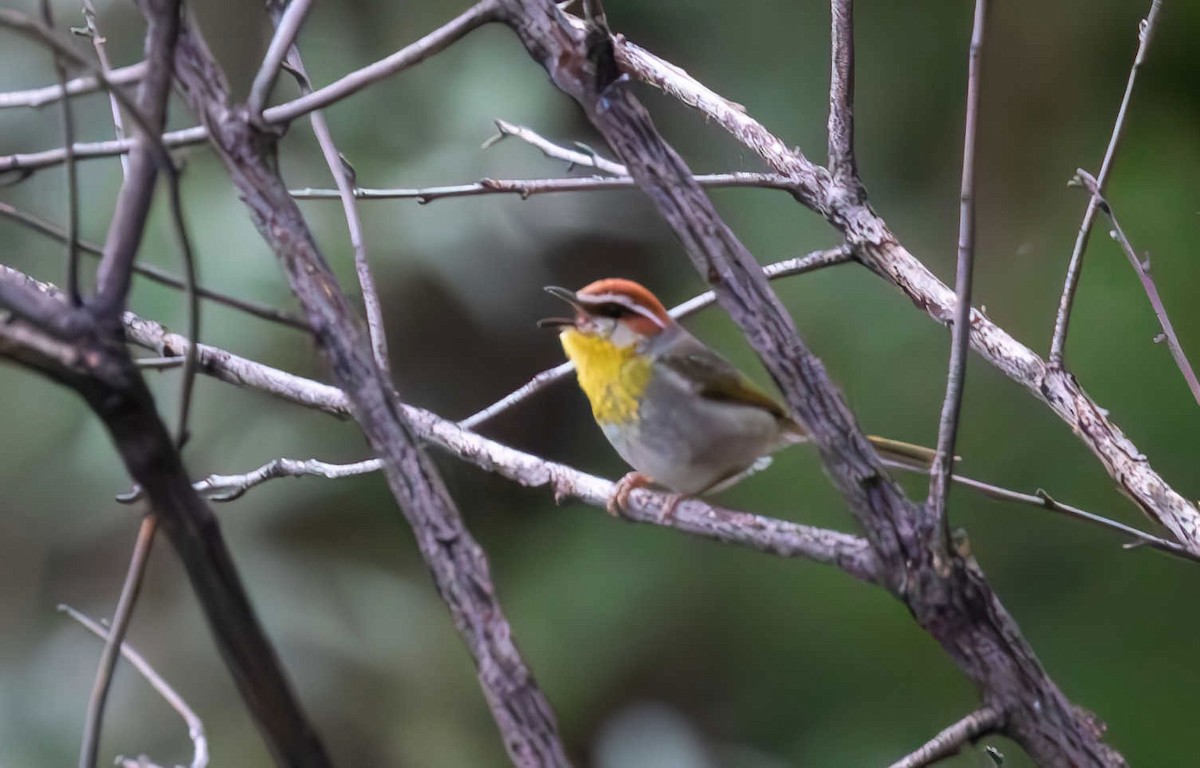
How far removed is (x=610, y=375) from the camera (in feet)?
6.37

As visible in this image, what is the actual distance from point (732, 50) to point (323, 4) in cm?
130

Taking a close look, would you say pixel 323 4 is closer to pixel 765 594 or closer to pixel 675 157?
pixel 765 594

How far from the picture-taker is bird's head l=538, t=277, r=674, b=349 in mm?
1964

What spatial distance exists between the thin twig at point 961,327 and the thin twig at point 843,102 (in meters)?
0.62

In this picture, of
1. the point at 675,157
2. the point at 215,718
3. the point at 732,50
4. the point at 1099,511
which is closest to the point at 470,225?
the point at 732,50

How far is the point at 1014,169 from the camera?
11.1 feet

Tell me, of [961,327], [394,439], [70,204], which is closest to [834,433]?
[961,327]

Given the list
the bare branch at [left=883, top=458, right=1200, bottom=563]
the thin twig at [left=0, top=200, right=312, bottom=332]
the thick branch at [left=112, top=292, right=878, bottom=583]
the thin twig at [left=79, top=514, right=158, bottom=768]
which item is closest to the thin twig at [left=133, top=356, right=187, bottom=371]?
the thick branch at [left=112, top=292, right=878, bottom=583]

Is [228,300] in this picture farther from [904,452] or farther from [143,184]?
[904,452]

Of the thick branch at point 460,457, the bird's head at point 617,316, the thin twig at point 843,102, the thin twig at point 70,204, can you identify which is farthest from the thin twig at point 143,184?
the bird's head at point 617,316

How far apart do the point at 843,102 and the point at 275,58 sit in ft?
2.95

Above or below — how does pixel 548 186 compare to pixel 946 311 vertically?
above

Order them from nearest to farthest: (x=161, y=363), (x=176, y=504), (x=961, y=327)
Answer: (x=176, y=504)
(x=961, y=327)
(x=161, y=363)

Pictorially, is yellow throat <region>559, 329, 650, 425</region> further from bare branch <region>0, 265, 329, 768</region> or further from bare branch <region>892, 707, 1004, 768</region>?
bare branch <region>0, 265, 329, 768</region>
